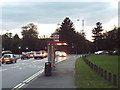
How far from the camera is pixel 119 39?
8800 cm

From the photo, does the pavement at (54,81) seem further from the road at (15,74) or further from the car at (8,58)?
the car at (8,58)

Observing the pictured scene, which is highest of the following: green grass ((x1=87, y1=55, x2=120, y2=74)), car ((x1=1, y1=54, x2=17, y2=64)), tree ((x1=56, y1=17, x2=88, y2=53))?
tree ((x1=56, y1=17, x2=88, y2=53))

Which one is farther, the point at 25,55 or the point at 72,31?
the point at 72,31

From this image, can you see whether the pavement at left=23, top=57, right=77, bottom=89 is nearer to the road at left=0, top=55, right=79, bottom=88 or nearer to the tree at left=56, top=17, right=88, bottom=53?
the road at left=0, top=55, right=79, bottom=88

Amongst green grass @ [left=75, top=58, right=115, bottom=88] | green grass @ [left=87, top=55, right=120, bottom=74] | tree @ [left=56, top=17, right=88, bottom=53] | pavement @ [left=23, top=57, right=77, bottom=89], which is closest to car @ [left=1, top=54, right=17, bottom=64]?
green grass @ [left=87, top=55, right=120, bottom=74]

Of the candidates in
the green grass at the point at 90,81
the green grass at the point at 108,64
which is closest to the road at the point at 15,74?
the green grass at the point at 90,81

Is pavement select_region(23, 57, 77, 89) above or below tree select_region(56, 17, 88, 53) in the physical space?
below

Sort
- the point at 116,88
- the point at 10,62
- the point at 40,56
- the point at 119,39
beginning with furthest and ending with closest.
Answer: the point at 119,39 < the point at 40,56 < the point at 10,62 < the point at 116,88

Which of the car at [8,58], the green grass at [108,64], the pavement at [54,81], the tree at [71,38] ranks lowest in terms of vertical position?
the pavement at [54,81]

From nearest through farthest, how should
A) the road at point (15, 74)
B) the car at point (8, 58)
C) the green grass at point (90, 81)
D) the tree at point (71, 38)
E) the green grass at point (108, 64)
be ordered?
the green grass at point (90, 81) < the road at point (15, 74) < the green grass at point (108, 64) < the car at point (8, 58) < the tree at point (71, 38)

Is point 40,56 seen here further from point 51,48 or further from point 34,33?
point 34,33

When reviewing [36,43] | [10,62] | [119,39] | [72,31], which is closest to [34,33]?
[72,31]

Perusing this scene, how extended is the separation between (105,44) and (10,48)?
35.9 meters

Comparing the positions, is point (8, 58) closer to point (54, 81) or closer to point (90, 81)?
point (54, 81)
